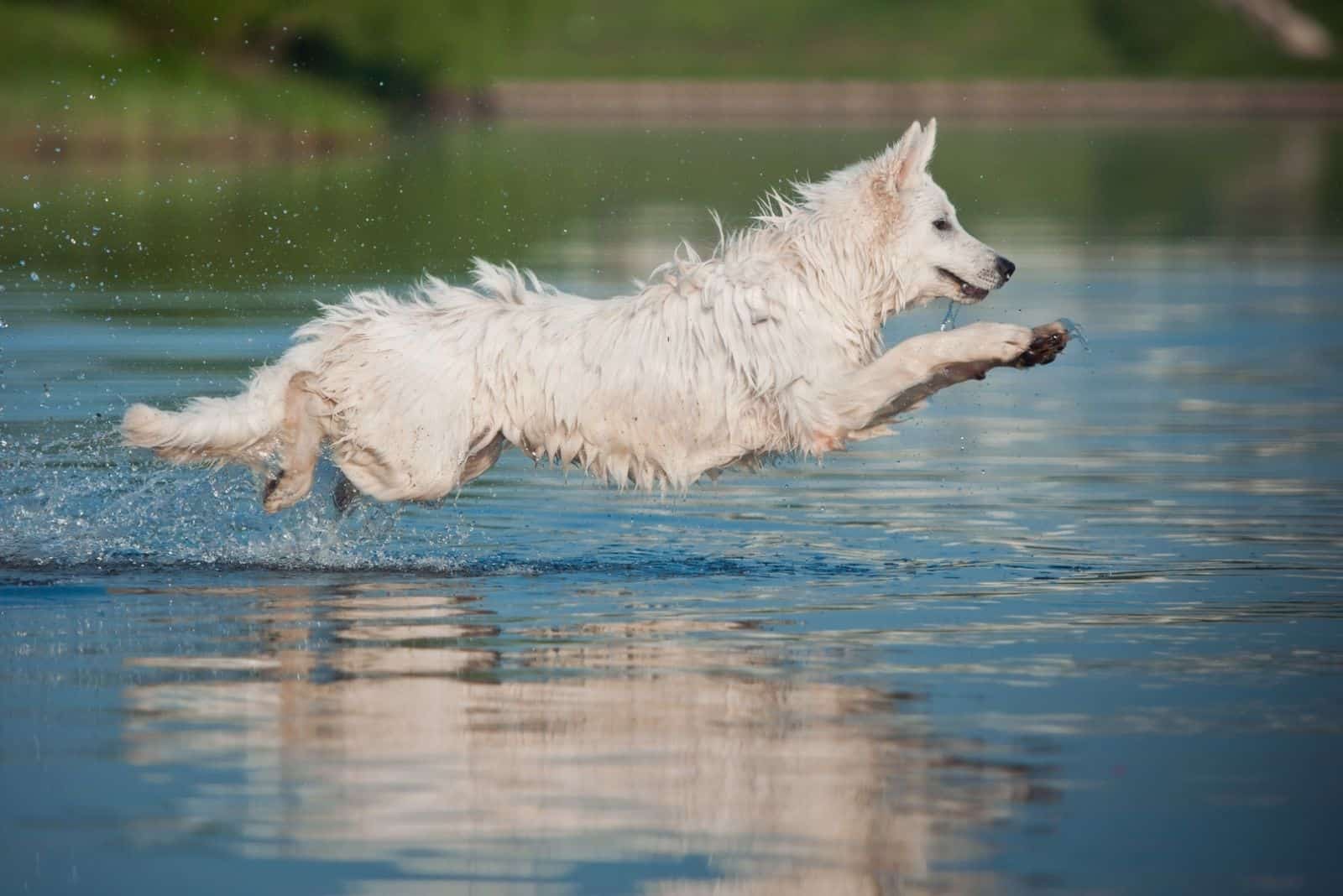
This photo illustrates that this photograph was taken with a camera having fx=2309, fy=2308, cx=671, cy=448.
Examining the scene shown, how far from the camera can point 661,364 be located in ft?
33.8

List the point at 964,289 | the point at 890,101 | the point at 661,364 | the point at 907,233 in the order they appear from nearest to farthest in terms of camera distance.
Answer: the point at 661,364 < the point at 907,233 < the point at 964,289 < the point at 890,101

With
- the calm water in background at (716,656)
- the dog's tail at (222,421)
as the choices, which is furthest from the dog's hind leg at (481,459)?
the dog's tail at (222,421)

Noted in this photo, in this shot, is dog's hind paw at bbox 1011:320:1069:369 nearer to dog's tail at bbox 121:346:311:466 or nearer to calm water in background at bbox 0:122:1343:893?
calm water in background at bbox 0:122:1343:893

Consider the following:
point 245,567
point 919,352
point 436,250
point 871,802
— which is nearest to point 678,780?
point 871,802

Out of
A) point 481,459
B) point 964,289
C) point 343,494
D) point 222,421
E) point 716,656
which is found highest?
point 964,289

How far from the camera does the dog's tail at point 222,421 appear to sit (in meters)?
10.5

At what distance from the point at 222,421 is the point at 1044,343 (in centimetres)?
370

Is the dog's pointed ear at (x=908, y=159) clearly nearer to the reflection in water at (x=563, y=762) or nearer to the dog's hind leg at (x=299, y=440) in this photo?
the reflection in water at (x=563, y=762)

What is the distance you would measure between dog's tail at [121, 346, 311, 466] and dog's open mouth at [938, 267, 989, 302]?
9.70ft

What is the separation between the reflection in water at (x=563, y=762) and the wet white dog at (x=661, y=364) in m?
1.29

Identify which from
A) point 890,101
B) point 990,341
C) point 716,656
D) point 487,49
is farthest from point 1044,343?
point 890,101

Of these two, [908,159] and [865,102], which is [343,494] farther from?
[865,102]

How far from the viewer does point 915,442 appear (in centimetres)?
1505

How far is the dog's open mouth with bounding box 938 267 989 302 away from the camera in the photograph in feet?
34.7
